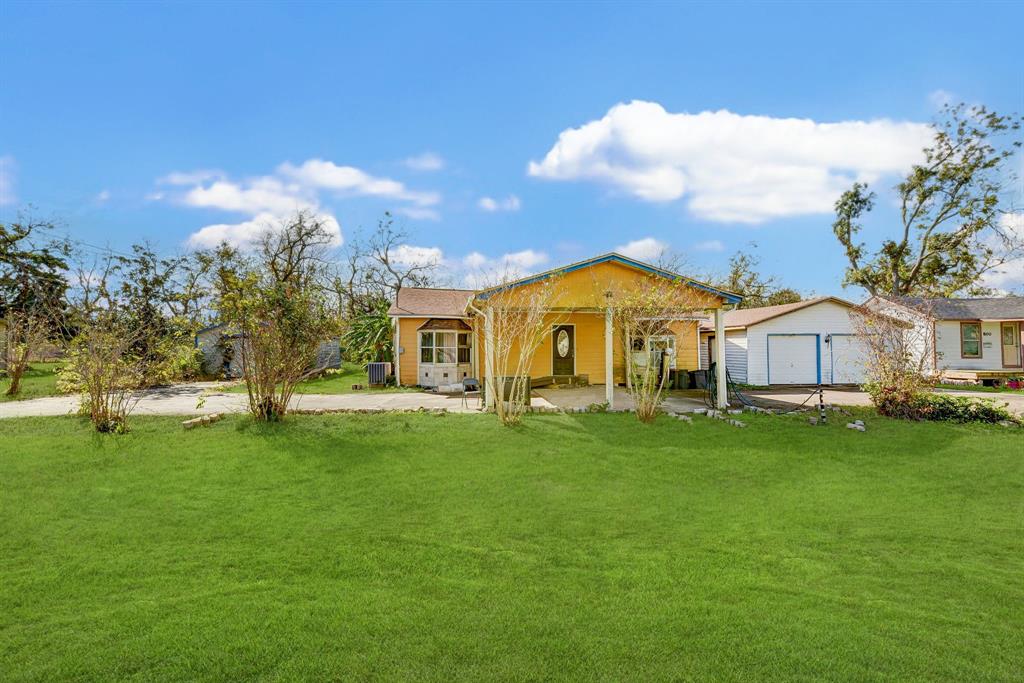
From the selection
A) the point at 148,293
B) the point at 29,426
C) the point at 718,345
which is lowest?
the point at 29,426

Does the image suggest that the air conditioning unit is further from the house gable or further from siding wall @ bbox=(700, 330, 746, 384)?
siding wall @ bbox=(700, 330, 746, 384)

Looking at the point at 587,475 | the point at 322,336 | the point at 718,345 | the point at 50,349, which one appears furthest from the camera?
the point at 50,349

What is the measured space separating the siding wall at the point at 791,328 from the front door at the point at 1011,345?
33.2ft

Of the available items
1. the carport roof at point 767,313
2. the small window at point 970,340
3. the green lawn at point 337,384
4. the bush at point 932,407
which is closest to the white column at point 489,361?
the green lawn at point 337,384

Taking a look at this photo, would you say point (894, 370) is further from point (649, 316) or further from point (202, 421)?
point (202, 421)

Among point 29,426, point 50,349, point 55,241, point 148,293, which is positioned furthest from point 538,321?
point 55,241

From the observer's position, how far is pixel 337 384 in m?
20.2

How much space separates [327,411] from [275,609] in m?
8.50

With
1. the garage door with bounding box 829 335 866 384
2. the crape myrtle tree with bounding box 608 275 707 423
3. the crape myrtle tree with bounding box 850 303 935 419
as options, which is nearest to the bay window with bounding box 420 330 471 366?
the crape myrtle tree with bounding box 608 275 707 423

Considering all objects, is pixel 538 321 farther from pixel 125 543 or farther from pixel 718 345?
pixel 125 543

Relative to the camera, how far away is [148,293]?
70.2ft

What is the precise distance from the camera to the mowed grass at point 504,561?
3232 millimetres

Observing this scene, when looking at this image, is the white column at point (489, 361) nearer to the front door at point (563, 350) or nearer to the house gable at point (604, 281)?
the house gable at point (604, 281)

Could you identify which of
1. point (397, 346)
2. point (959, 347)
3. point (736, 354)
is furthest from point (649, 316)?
point (959, 347)
